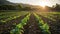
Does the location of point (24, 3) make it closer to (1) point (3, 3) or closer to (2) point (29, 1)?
(2) point (29, 1)

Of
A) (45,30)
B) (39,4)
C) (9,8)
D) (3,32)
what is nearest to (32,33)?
(45,30)

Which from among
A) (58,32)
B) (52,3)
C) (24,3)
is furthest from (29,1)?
(58,32)

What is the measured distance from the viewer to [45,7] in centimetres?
1059

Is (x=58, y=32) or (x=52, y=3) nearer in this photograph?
(x=58, y=32)

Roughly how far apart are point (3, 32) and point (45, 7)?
131 inches

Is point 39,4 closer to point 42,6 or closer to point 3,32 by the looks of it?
point 42,6

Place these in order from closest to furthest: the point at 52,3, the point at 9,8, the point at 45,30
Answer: the point at 45,30 → the point at 52,3 → the point at 9,8

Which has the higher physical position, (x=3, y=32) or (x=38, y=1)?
(x=38, y=1)

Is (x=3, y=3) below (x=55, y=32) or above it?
above

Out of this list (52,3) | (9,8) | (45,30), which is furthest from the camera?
(9,8)

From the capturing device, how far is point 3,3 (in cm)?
1024

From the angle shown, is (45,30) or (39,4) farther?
(39,4)

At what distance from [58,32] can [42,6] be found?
248 centimetres

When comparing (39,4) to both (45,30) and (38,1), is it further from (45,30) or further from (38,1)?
(45,30)
